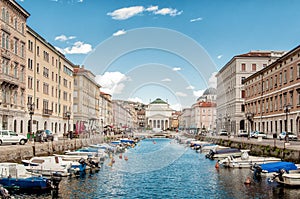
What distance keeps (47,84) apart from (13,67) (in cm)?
1589

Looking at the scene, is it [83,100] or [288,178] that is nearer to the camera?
[288,178]

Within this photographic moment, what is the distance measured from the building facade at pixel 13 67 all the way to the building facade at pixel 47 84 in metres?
2.18

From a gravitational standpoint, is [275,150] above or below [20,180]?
above

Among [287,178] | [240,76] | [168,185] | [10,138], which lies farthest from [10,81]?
[240,76]

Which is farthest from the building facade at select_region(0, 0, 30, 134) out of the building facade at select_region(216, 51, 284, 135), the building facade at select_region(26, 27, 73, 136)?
the building facade at select_region(216, 51, 284, 135)

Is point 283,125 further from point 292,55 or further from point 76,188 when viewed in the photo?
point 76,188

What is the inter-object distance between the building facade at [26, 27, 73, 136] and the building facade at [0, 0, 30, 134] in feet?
7.15

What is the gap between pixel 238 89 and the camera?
94500 millimetres

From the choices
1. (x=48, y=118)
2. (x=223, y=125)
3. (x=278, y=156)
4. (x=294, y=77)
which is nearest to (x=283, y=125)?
(x=294, y=77)

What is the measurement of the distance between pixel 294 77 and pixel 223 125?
182 ft

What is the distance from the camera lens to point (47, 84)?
6406cm

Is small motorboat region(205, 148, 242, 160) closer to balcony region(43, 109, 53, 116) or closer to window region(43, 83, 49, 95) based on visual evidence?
balcony region(43, 109, 53, 116)

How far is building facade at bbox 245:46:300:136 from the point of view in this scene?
55.0 m

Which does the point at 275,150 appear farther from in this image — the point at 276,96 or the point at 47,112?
the point at 47,112
